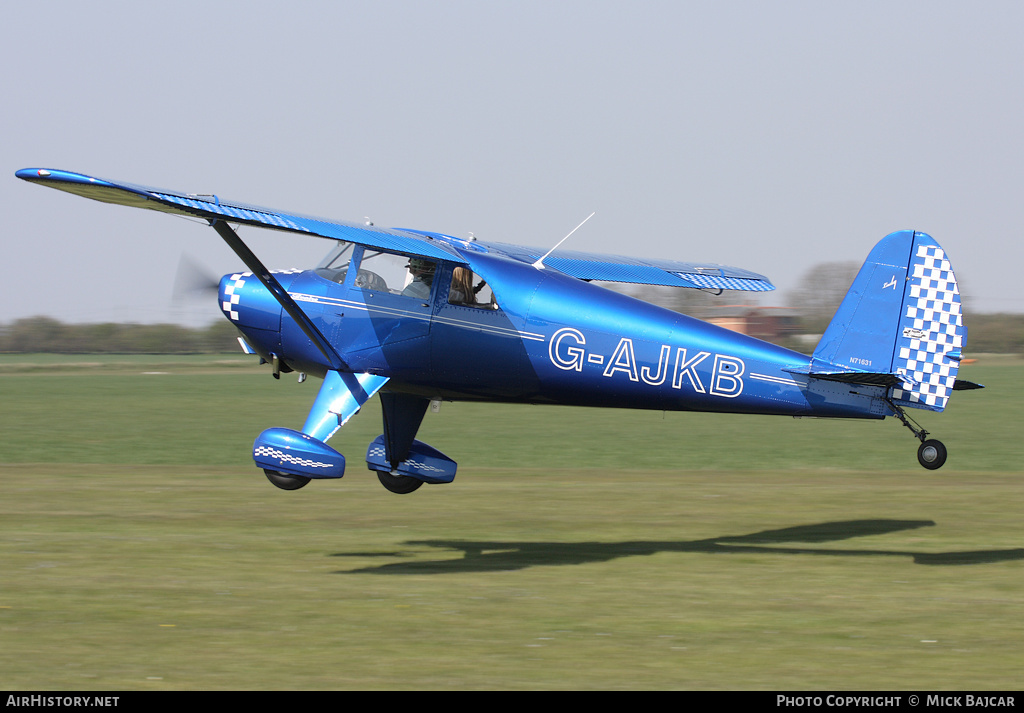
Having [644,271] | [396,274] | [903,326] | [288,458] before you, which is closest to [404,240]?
[396,274]

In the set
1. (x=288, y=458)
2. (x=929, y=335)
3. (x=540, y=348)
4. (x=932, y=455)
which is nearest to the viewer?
(x=932, y=455)

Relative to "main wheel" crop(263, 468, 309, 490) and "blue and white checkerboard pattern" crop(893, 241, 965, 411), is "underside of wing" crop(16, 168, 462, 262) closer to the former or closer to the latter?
"main wheel" crop(263, 468, 309, 490)

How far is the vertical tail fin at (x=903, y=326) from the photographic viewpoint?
35.4ft

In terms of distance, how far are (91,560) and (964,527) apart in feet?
33.4

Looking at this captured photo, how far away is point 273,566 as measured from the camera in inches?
436

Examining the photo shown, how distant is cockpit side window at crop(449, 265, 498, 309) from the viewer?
40.0 feet

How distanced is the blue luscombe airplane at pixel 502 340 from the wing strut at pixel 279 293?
0.06 ft

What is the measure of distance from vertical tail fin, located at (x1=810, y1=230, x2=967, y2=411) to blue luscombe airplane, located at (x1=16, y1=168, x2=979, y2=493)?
0.01 m

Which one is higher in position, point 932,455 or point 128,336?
point 932,455

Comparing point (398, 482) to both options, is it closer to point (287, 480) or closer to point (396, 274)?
point (287, 480)

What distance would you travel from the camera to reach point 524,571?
10977mm

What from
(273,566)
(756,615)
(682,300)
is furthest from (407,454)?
(682,300)

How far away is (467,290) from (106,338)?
59.5m

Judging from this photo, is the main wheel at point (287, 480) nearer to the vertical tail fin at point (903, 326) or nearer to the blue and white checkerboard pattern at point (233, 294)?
the blue and white checkerboard pattern at point (233, 294)
